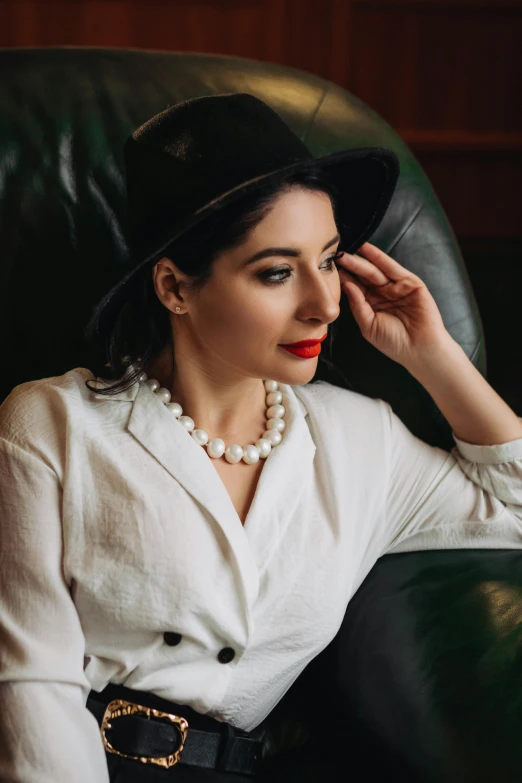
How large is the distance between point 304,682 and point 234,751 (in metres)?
0.27

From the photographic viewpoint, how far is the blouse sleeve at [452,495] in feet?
4.80

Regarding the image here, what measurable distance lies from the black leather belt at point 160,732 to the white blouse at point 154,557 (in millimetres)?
22

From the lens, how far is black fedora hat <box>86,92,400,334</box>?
1.12m

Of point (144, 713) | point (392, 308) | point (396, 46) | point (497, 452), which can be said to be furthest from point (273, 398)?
point (396, 46)

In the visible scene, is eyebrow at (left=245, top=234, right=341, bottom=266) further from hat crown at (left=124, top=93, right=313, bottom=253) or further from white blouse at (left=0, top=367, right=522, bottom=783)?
white blouse at (left=0, top=367, right=522, bottom=783)

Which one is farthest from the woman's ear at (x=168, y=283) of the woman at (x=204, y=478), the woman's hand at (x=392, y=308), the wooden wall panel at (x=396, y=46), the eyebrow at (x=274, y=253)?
the wooden wall panel at (x=396, y=46)

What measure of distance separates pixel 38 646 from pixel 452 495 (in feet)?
2.32

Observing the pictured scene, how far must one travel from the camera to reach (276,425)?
55.4 inches

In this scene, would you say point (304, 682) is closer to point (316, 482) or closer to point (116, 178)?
point (316, 482)

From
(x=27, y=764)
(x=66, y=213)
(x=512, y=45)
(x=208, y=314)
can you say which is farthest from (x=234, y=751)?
(x=512, y=45)

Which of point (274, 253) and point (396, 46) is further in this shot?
point (396, 46)

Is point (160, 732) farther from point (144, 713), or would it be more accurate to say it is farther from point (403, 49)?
point (403, 49)

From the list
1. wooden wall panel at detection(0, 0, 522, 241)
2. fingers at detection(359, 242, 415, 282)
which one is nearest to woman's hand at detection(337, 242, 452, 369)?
fingers at detection(359, 242, 415, 282)

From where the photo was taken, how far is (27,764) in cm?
110
